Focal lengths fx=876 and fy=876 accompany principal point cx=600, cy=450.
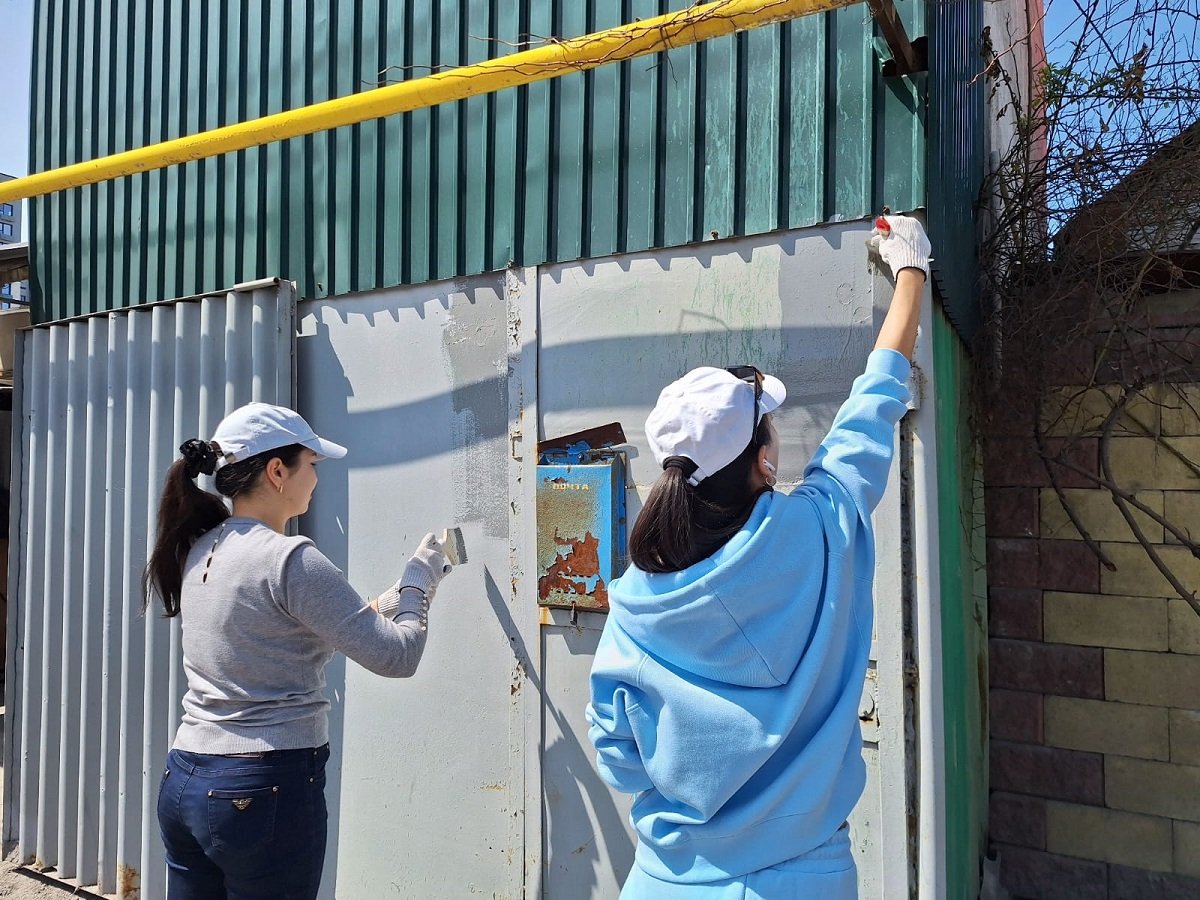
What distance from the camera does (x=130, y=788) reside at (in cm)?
385

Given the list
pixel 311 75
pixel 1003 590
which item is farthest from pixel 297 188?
pixel 1003 590

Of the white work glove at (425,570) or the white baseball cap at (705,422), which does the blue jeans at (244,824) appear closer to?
the white work glove at (425,570)

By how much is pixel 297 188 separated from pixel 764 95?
6.67 ft

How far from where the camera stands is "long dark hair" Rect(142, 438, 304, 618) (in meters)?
2.35

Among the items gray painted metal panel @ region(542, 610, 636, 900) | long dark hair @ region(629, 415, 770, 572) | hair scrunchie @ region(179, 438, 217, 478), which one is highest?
hair scrunchie @ region(179, 438, 217, 478)

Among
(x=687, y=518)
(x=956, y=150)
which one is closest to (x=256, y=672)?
(x=687, y=518)

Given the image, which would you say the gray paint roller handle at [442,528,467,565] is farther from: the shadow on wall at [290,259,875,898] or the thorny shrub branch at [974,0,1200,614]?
the thorny shrub branch at [974,0,1200,614]

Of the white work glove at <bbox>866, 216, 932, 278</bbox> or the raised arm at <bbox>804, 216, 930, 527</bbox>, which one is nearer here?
the raised arm at <bbox>804, 216, 930, 527</bbox>

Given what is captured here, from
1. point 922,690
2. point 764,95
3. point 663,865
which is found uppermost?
point 764,95

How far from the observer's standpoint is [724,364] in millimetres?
2781

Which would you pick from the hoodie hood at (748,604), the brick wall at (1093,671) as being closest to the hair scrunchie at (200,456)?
the hoodie hood at (748,604)

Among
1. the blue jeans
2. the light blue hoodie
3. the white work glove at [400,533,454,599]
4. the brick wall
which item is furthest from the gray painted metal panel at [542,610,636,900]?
the brick wall

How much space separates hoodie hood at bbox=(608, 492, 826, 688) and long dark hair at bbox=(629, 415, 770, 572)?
0.09ft

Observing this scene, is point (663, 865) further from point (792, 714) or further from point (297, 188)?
point (297, 188)
